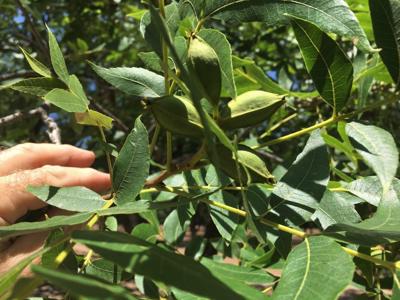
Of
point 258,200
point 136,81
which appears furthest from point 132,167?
point 258,200

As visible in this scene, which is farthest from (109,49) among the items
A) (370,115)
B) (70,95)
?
(70,95)

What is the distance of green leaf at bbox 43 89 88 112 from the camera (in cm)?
103

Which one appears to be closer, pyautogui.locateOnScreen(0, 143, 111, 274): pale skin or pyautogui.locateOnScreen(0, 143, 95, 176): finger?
pyautogui.locateOnScreen(0, 143, 111, 274): pale skin

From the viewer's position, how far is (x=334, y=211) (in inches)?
45.8

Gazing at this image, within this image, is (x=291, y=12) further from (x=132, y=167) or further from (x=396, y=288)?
(x=396, y=288)

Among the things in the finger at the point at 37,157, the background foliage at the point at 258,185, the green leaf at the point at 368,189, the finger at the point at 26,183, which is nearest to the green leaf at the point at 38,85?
the background foliage at the point at 258,185

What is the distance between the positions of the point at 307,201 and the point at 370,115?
236 cm

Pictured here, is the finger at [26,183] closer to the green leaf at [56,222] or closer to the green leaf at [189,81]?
the green leaf at [56,222]

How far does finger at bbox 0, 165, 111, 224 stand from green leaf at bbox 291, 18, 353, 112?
67 centimetres

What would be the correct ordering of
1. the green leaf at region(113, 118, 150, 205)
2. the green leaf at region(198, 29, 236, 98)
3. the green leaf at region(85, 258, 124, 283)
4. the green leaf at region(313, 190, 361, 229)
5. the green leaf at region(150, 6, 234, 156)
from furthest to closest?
the green leaf at region(85, 258, 124, 283) → the green leaf at region(313, 190, 361, 229) → the green leaf at region(113, 118, 150, 205) → the green leaf at region(198, 29, 236, 98) → the green leaf at region(150, 6, 234, 156)

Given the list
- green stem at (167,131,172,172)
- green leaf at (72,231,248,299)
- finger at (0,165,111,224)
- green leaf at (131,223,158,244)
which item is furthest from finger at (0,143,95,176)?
green leaf at (72,231,248,299)

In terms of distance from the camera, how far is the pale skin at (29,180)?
4.04 ft

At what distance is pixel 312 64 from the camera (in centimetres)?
105

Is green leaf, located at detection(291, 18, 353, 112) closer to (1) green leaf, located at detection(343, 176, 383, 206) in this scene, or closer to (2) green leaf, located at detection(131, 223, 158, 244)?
(1) green leaf, located at detection(343, 176, 383, 206)
